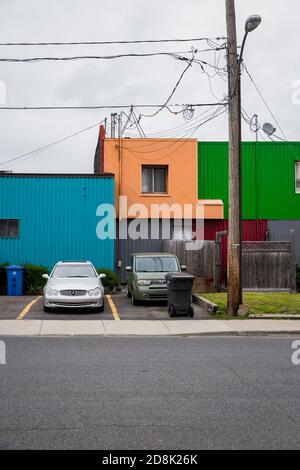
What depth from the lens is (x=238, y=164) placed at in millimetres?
16484

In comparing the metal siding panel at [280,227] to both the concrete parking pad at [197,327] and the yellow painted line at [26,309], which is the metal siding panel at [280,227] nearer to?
the yellow painted line at [26,309]

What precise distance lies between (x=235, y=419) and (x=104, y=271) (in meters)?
18.0

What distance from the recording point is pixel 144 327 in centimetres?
1524

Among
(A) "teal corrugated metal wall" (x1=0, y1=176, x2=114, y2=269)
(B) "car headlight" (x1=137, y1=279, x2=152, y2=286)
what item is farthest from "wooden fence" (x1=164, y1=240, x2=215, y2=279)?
(B) "car headlight" (x1=137, y1=279, x2=152, y2=286)

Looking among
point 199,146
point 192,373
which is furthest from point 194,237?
point 192,373

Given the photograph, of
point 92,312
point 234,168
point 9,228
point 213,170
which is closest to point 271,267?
point 234,168

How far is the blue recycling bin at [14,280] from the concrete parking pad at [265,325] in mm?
9744

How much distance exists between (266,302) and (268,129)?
45.6 ft

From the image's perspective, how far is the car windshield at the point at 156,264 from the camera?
20.4 m

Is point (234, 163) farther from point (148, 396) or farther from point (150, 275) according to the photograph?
point (148, 396)

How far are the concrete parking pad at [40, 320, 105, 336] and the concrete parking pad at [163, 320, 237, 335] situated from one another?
1715 mm

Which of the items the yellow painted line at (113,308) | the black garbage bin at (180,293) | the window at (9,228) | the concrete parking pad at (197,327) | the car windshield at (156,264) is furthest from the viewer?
the window at (9,228)

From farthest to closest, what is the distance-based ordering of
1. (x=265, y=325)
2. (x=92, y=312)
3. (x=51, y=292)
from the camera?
1. (x=92, y=312)
2. (x=51, y=292)
3. (x=265, y=325)

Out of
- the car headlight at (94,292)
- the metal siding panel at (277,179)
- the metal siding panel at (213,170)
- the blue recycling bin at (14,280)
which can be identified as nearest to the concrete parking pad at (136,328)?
the car headlight at (94,292)
